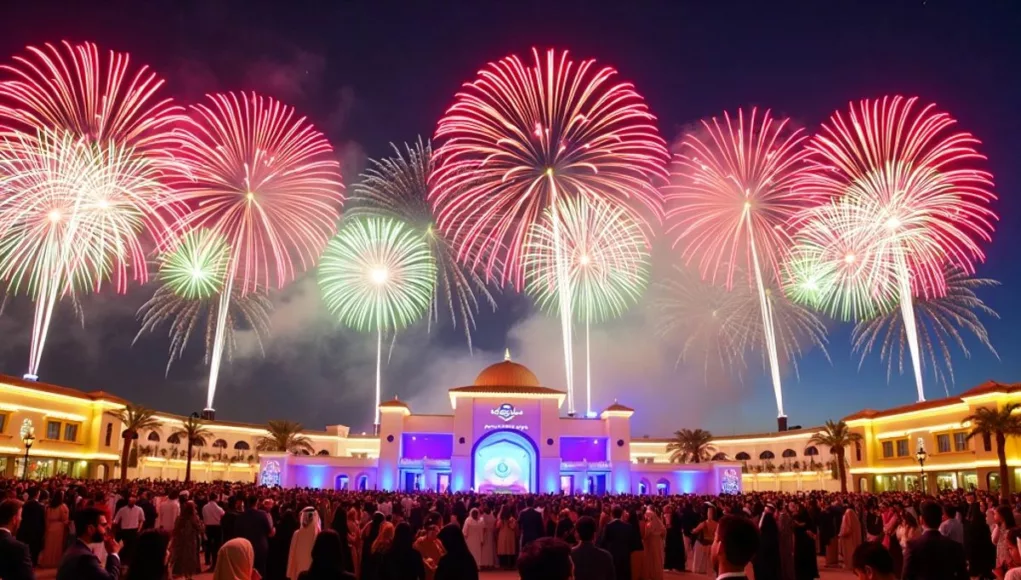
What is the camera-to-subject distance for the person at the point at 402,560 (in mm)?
9047

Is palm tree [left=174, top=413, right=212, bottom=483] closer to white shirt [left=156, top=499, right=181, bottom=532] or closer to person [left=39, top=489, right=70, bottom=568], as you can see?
person [left=39, top=489, right=70, bottom=568]

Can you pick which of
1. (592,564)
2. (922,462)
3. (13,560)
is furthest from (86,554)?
(922,462)

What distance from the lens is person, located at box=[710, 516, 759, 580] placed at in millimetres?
5801

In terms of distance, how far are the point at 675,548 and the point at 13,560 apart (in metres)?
17.9

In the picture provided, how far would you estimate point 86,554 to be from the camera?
6.25 m

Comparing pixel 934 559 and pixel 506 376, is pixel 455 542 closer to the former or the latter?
pixel 934 559

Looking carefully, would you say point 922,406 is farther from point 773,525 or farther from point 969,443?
point 773,525

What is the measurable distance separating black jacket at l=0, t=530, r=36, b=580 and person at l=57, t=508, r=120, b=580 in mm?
316

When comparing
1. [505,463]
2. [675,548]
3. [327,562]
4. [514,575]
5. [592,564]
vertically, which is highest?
[505,463]

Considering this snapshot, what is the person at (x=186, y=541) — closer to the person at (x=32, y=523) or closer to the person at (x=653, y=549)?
the person at (x=32, y=523)

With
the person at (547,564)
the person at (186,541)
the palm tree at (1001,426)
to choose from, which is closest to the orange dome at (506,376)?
the palm tree at (1001,426)

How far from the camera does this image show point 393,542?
9.16 m

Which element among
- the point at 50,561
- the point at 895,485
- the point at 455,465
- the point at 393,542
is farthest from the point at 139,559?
the point at 895,485

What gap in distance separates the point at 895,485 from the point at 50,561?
185 ft
